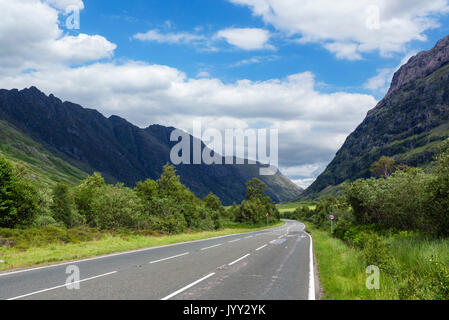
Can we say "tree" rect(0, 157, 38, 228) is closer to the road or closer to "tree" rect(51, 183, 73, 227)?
"tree" rect(51, 183, 73, 227)

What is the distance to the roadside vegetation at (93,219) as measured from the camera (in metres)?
18.4

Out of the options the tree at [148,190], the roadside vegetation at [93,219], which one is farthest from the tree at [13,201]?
the tree at [148,190]

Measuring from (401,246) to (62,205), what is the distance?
60204mm

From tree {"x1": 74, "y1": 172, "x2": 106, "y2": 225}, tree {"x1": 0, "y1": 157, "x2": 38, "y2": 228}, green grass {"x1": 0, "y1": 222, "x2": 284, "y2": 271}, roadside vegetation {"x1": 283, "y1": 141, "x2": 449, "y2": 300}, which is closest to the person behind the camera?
roadside vegetation {"x1": 283, "y1": 141, "x2": 449, "y2": 300}

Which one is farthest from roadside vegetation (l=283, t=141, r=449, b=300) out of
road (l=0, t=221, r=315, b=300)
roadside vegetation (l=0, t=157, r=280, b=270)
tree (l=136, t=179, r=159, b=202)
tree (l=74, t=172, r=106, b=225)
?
tree (l=74, t=172, r=106, b=225)

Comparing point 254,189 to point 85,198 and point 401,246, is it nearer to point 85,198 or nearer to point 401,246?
point 85,198

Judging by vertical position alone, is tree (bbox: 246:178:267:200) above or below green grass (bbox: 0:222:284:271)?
above

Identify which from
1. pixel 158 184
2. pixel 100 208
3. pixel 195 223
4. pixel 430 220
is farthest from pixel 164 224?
pixel 430 220

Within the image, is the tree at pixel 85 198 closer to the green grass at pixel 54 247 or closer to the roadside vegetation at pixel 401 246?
the green grass at pixel 54 247

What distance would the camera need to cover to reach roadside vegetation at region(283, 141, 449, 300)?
27.2 ft

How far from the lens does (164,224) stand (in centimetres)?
4184

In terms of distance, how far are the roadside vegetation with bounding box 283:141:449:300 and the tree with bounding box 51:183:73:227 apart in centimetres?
4897
